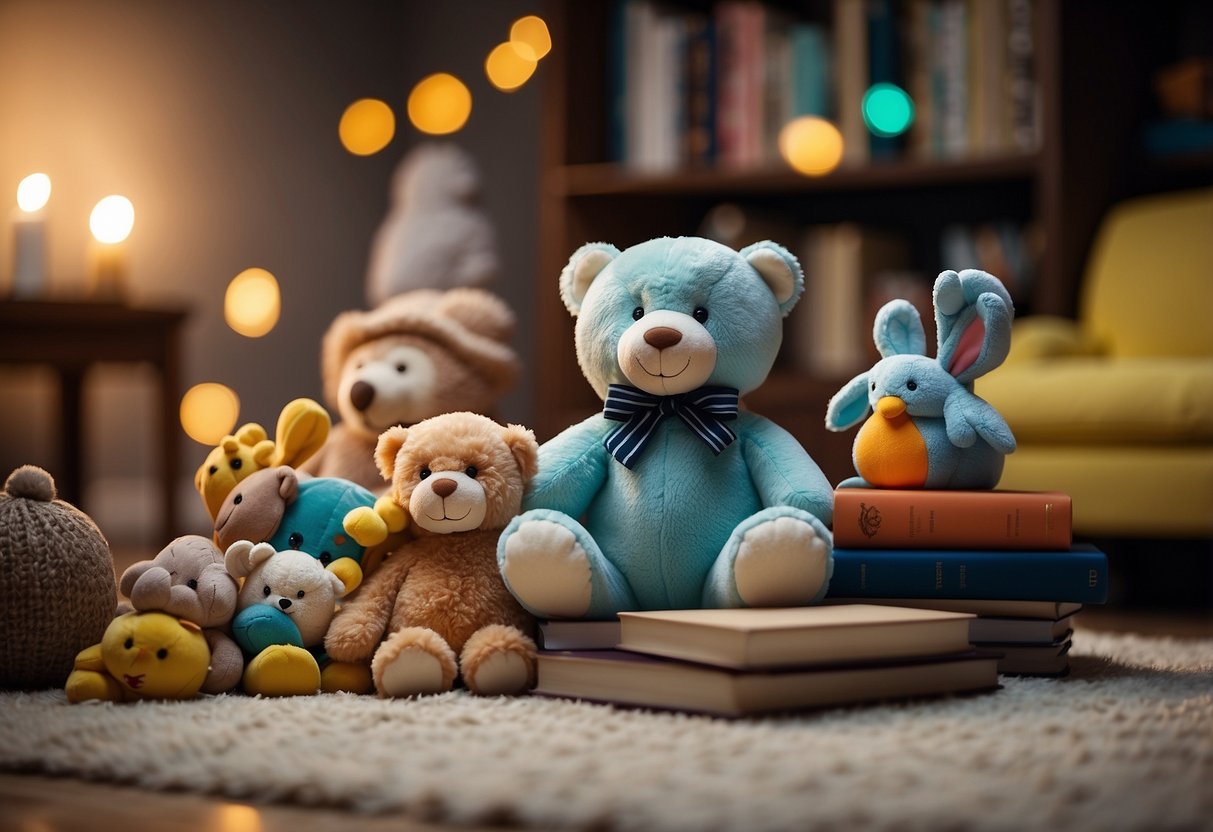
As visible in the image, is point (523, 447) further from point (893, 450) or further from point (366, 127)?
point (366, 127)

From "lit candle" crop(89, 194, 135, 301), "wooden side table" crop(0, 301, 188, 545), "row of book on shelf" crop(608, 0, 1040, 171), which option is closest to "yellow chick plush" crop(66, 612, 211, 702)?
"wooden side table" crop(0, 301, 188, 545)

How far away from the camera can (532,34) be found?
3113 mm

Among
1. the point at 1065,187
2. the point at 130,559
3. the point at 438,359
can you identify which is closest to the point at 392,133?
the point at 130,559

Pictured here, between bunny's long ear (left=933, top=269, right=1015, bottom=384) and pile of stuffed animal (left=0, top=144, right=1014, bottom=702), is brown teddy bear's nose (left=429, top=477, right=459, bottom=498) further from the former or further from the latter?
bunny's long ear (left=933, top=269, right=1015, bottom=384)

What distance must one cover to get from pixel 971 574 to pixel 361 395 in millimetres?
708

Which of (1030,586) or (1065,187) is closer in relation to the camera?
(1030,586)

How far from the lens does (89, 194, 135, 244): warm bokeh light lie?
274cm

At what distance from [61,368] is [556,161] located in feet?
3.36

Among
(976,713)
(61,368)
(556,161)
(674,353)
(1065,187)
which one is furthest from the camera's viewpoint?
(556,161)

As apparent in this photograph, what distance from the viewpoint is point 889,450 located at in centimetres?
119

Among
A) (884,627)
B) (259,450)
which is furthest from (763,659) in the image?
(259,450)

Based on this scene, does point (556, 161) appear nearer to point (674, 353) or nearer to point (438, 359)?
point (438, 359)

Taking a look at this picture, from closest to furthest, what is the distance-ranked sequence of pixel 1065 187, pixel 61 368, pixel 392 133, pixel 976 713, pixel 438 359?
pixel 976 713 → pixel 438 359 → pixel 1065 187 → pixel 61 368 → pixel 392 133

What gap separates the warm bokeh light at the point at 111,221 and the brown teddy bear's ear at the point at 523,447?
6.15 feet
